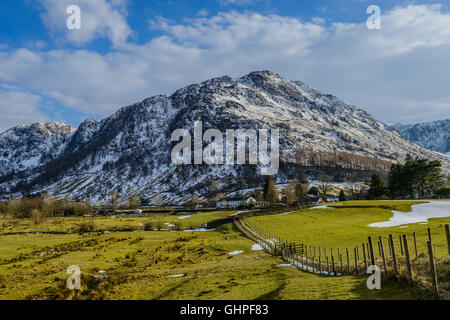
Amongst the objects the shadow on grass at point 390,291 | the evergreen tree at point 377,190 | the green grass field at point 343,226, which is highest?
the evergreen tree at point 377,190

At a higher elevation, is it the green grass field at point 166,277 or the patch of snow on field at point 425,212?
the patch of snow on field at point 425,212

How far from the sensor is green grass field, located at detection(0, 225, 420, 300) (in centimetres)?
2084

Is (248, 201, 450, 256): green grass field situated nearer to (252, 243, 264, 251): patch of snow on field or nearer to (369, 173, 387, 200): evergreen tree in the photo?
(252, 243, 264, 251): patch of snow on field

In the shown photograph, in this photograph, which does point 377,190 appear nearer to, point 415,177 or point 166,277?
point 415,177

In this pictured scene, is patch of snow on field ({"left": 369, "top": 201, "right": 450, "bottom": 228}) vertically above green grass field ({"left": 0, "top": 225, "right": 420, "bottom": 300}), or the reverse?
patch of snow on field ({"left": 369, "top": 201, "right": 450, "bottom": 228})

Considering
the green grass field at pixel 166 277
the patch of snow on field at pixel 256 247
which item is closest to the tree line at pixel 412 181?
the patch of snow on field at pixel 256 247

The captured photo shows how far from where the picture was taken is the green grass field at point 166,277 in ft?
68.4

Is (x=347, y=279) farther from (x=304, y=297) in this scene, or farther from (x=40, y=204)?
(x=40, y=204)

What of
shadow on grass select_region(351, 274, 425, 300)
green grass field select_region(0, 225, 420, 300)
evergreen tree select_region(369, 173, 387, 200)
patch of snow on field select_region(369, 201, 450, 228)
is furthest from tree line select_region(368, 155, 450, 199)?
shadow on grass select_region(351, 274, 425, 300)

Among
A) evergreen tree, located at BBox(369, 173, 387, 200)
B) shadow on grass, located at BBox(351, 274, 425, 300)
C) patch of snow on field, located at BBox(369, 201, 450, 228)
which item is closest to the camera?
shadow on grass, located at BBox(351, 274, 425, 300)

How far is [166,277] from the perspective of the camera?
1286 inches

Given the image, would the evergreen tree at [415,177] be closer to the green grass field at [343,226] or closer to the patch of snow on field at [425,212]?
the green grass field at [343,226]

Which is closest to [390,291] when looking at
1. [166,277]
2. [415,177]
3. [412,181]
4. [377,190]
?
[166,277]

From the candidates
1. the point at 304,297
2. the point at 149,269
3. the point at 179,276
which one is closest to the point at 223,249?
the point at 149,269
